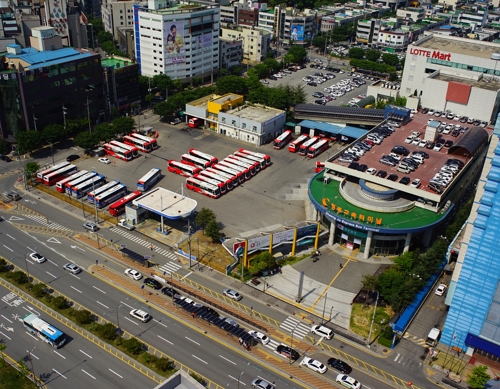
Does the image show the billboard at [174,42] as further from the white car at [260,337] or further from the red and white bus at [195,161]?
the white car at [260,337]

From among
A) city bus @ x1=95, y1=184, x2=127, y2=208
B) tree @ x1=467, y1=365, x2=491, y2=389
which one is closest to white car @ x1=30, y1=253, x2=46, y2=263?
city bus @ x1=95, y1=184, x2=127, y2=208

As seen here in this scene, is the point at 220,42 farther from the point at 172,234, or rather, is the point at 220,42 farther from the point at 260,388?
the point at 260,388

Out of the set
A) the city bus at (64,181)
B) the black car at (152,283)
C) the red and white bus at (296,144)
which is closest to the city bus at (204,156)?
the red and white bus at (296,144)

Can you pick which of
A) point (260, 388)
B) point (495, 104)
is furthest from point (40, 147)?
point (495, 104)

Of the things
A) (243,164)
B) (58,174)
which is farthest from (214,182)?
(58,174)

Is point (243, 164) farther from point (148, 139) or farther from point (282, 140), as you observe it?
point (148, 139)

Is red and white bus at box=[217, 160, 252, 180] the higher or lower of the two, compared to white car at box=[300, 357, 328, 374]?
higher

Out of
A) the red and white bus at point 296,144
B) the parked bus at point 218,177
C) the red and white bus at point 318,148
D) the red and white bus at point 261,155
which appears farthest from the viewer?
the red and white bus at point 296,144

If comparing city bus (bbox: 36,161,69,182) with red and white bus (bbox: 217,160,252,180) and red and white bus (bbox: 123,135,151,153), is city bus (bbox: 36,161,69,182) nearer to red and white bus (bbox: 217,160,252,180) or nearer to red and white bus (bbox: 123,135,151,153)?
red and white bus (bbox: 123,135,151,153)
